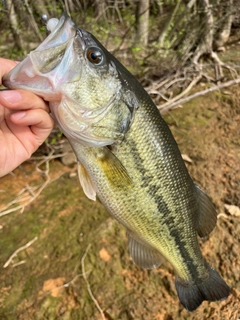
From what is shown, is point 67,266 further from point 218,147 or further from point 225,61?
point 225,61

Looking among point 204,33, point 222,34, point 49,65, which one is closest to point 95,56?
point 49,65

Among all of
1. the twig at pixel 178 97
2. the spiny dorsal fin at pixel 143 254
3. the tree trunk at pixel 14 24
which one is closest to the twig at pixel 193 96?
the twig at pixel 178 97

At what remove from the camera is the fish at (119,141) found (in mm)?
1353

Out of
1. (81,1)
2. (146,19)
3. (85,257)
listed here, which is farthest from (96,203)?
(146,19)

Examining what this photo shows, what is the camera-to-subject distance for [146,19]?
245 inches

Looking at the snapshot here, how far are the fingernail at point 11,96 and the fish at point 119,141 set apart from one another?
0.06m

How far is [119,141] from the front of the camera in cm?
156

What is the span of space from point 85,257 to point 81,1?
4158 millimetres

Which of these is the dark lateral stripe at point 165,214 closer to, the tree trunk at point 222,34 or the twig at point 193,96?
the twig at point 193,96

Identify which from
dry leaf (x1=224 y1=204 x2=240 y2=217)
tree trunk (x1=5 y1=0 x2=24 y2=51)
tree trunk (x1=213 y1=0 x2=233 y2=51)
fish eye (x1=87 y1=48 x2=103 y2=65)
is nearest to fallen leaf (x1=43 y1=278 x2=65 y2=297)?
dry leaf (x1=224 y1=204 x2=240 y2=217)

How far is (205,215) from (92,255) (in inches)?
47.6

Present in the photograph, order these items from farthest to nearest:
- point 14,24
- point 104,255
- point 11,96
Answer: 1. point 14,24
2. point 104,255
3. point 11,96

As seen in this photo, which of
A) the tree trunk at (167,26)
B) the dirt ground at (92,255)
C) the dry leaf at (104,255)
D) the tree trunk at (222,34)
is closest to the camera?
the dirt ground at (92,255)

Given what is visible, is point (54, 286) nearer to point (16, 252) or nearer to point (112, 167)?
point (16, 252)
